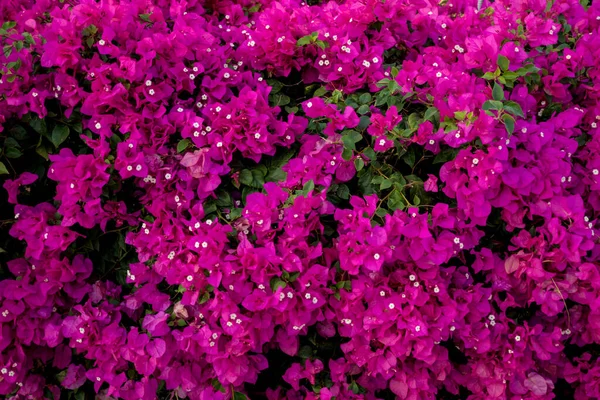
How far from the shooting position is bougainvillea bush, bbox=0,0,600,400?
5.85ft

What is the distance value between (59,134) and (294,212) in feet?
2.53

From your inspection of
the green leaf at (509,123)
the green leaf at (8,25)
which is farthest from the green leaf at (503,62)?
the green leaf at (8,25)

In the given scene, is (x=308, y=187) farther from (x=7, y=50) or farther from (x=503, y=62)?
(x=7, y=50)

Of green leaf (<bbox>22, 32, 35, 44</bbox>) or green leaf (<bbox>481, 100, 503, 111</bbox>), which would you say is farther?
green leaf (<bbox>22, 32, 35, 44</bbox>)

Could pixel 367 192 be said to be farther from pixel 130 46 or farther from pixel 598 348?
pixel 598 348

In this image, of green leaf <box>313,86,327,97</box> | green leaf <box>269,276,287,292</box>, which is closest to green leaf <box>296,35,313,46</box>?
green leaf <box>313,86,327,97</box>

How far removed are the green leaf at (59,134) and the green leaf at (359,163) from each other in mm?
866

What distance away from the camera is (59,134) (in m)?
1.96

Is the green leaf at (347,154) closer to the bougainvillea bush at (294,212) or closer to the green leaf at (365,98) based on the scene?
the bougainvillea bush at (294,212)

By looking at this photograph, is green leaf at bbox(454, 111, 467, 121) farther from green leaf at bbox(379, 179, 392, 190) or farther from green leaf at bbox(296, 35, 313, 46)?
green leaf at bbox(296, 35, 313, 46)

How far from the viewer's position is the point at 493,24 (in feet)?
7.26

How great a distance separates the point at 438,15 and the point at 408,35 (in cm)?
15

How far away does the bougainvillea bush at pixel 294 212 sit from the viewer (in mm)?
1783

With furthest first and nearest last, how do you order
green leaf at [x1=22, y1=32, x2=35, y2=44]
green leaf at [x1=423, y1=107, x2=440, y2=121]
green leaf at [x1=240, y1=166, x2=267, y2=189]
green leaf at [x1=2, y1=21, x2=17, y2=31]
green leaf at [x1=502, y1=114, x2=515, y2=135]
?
green leaf at [x1=2, y1=21, x2=17, y2=31]
green leaf at [x1=22, y1=32, x2=35, y2=44]
green leaf at [x1=240, y1=166, x2=267, y2=189]
green leaf at [x1=423, y1=107, x2=440, y2=121]
green leaf at [x1=502, y1=114, x2=515, y2=135]
